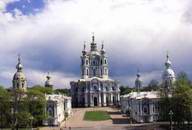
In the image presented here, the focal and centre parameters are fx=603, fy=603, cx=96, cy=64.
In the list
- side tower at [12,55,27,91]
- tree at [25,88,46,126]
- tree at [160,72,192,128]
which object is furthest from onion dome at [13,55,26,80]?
tree at [160,72,192,128]

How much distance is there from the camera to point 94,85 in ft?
618

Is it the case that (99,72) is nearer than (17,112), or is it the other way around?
(17,112)

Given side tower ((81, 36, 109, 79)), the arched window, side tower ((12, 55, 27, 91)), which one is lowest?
the arched window

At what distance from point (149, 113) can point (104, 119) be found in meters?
10.4

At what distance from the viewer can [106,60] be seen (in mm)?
Result: 199125

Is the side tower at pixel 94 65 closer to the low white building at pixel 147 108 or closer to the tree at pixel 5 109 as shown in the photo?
the low white building at pixel 147 108

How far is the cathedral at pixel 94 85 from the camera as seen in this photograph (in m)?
188

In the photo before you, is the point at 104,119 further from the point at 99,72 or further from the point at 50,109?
the point at 99,72

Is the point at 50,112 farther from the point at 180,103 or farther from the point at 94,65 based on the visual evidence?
the point at 94,65

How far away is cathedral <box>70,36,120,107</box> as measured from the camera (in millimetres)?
188375

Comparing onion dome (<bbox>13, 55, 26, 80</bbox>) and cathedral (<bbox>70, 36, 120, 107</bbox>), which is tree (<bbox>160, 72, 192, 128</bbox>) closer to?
onion dome (<bbox>13, 55, 26, 80</bbox>)

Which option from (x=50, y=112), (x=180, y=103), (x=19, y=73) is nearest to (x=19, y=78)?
(x=19, y=73)

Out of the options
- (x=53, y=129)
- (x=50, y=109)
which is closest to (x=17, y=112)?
(x=53, y=129)

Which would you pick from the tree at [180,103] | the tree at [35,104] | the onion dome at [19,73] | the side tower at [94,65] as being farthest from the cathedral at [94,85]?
the tree at [180,103]
